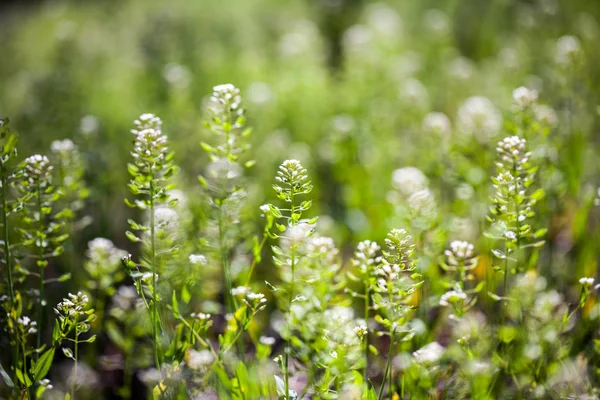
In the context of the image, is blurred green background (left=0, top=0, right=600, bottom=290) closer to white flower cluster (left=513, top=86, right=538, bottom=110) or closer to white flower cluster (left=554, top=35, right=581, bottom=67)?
white flower cluster (left=554, top=35, right=581, bottom=67)

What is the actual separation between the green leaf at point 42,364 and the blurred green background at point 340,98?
4.00 ft

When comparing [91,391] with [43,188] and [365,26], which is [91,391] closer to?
[43,188]

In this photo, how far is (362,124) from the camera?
360 centimetres

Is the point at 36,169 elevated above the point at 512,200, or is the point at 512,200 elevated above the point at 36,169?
the point at 36,169

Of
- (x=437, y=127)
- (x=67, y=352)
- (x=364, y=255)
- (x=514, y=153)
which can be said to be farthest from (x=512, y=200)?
(x=67, y=352)

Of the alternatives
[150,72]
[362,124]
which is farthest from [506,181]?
[150,72]

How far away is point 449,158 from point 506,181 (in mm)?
1132

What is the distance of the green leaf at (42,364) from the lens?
64.0 inches

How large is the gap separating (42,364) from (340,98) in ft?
10.1

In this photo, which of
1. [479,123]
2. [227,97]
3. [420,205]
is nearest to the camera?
[227,97]

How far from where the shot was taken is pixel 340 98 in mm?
4309

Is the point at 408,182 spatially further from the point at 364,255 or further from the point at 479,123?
the point at 364,255

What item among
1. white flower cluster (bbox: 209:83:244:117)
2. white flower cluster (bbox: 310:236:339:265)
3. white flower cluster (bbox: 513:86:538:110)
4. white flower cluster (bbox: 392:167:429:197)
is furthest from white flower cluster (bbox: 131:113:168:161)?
white flower cluster (bbox: 513:86:538:110)

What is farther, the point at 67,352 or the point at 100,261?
the point at 100,261
